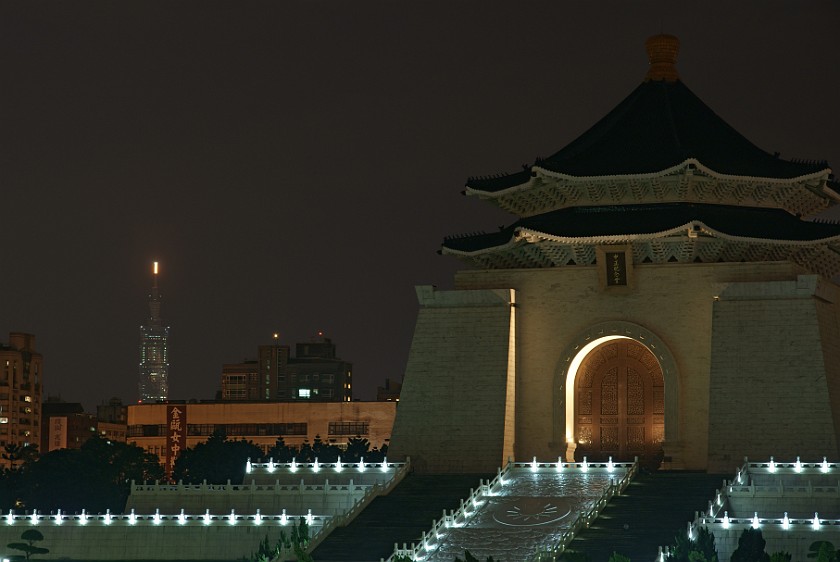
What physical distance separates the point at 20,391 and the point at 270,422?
103ft

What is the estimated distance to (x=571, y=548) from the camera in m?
32.6

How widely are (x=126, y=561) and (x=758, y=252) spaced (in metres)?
15.6

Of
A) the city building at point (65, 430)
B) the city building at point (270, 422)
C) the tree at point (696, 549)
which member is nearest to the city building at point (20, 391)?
the city building at point (65, 430)

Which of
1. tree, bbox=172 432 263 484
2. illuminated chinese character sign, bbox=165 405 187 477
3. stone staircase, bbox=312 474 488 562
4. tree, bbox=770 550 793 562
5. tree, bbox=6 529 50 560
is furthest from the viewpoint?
illuminated chinese character sign, bbox=165 405 187 477

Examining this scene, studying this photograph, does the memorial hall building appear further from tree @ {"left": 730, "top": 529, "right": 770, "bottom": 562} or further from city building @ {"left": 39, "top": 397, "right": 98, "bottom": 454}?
city building @ {"left": 39, "top": 397, "right": 98, "bottom": 454}

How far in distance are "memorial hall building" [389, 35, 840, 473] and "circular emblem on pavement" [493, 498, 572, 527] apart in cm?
483

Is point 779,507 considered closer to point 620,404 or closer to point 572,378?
point 620,404

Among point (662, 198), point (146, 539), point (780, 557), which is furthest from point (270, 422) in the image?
point (780, 557)

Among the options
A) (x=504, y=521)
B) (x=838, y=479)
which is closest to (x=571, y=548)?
(x=504, y=521)

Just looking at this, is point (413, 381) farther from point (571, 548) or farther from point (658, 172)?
point (571, 548)

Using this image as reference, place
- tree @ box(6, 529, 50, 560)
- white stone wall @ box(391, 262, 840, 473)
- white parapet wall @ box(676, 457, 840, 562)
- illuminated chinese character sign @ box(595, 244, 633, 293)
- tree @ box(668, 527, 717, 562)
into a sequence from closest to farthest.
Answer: tree @ box(668, 527, 717, 562) → white parapet wall @ box(676, 457, 840, 562) → tree @ box(6, 529, 50, 560) → white stone wall @ box(391, 262, 840, 473) → illuminated chinese character sign @ box(595, 244, 633, 293)

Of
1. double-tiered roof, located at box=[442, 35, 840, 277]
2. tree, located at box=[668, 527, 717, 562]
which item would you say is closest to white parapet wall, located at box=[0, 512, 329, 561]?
tree, located at box=[668, 527, 717, 562]

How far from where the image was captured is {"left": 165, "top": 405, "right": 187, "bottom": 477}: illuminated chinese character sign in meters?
81.8

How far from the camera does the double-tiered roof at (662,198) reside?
4066 cm
